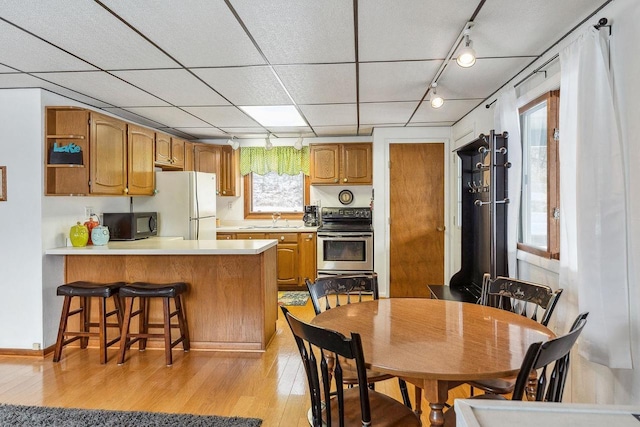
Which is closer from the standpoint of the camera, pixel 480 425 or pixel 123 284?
pixel 480 425

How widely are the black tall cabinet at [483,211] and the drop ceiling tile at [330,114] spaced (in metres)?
1.21

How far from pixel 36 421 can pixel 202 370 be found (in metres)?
1.03

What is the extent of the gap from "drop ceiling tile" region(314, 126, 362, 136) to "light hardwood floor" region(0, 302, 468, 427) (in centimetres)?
284

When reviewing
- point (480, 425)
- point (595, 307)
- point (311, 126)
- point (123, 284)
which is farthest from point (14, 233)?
point (595, 307)

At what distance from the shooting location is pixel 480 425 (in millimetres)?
820

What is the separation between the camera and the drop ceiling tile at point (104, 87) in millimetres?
2887

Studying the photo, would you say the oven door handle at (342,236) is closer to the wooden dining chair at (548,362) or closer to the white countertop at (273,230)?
the white countertop at (273,230)

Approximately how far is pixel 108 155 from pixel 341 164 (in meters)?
2.97

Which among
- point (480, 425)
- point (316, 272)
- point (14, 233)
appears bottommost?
point (316, 272)

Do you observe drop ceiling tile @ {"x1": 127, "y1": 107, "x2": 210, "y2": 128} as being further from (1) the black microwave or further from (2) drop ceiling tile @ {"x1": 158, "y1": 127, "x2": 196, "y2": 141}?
(1) the black microwave

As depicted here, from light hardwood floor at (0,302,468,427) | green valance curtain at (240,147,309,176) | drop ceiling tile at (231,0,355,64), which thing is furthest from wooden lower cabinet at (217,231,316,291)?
drop ceiling tile at (231,0,355,64)

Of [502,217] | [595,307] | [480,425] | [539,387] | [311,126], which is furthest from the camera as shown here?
[311,126]

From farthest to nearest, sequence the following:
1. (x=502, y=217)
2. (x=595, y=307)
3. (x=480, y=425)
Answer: (x=502, y=217) < (x=595, y=307) < (x=480, y=425)

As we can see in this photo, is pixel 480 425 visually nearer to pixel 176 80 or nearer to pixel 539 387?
pixel 539 387
